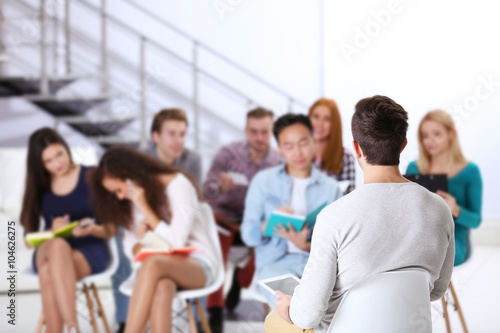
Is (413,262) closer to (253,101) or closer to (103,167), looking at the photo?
(103,167)

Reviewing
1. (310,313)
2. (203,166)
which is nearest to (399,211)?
(310,313)

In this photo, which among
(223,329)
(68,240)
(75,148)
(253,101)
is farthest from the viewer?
(253,101)

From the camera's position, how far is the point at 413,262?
1182mm

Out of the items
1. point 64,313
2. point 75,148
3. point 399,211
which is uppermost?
point 75,148

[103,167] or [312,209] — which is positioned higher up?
[103,167]

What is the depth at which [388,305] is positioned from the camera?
1189mm

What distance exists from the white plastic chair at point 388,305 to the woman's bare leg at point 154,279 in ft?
3.84

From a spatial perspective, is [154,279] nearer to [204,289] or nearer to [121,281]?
[204,289]

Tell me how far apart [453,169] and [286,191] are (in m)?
0.81

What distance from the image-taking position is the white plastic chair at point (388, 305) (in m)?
1.17

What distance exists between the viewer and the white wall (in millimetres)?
3119

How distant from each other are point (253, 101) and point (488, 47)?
1.58m

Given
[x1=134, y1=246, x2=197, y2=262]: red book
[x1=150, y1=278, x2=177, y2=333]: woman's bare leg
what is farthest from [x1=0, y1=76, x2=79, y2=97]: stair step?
[x1=150, y1=278, x2=177, y2=333]: woman's bare leg

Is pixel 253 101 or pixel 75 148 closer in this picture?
pixel 75 148
